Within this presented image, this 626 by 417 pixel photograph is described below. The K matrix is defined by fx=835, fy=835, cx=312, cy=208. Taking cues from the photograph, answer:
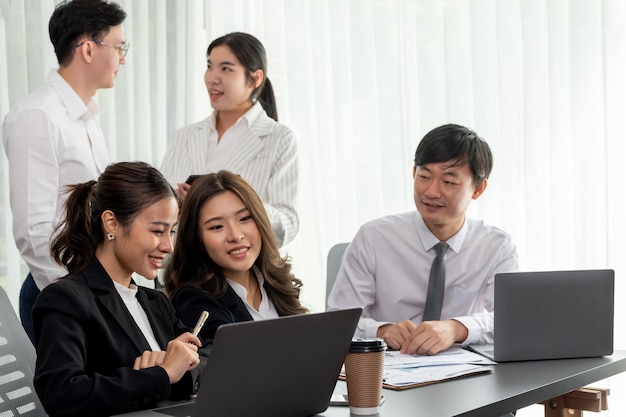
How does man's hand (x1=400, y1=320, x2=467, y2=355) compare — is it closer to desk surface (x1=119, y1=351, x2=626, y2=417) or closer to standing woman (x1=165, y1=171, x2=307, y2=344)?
desk surface (x1=119, y1=351, x2=626, y2=417)

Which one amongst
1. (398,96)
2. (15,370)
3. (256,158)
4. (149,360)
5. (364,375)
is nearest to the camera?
(364,375)

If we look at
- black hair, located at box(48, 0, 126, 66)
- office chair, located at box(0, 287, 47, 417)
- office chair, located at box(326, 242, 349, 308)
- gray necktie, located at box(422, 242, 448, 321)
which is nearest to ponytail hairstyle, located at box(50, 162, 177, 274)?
office chair, located at box(0, 287, 47, 417)

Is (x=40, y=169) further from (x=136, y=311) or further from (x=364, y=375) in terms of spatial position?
(x=364, y=375)

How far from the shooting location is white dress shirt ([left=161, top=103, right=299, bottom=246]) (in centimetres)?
287

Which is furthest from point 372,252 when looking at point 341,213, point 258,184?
point 341,213

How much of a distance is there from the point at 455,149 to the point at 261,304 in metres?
0.71

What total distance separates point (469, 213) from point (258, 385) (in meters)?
2.44

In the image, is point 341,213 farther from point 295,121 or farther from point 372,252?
point 372,252

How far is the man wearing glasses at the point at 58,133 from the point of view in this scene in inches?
90.7

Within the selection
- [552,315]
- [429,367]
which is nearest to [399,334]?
[429,367]

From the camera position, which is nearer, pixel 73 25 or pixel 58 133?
pixel 58 133

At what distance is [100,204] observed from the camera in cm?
184

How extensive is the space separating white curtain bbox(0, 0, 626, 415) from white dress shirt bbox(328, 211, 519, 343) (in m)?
1.00

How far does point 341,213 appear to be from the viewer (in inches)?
160
